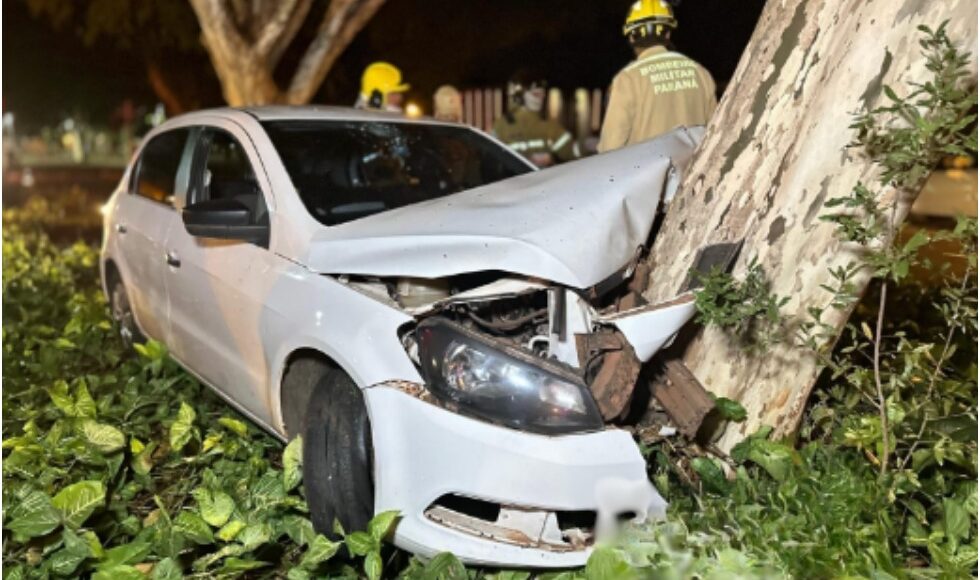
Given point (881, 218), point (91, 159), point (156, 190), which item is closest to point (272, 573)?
point (881, 218)

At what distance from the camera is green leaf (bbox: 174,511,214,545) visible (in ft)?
9.23

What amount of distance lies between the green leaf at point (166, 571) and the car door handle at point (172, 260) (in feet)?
6.08

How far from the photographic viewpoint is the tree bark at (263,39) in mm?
8859

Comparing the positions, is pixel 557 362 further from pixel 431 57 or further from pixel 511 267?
pixel 431 57

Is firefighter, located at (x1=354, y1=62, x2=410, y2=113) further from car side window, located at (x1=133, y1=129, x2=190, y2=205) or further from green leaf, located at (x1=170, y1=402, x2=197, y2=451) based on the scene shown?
green leaf, located at (x1=170, y1=402, x2=197, y2=451)

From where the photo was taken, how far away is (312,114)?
175 inches

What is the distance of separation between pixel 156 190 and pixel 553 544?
10.9 feet

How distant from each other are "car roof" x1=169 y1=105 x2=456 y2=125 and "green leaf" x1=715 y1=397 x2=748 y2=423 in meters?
2.33

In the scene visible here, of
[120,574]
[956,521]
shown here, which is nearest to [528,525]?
[120,574]

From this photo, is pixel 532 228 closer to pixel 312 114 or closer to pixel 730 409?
pixel 730 409

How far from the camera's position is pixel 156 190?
16.6 ft

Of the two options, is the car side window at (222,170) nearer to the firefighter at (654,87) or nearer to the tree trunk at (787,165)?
the firefighter at (654,87)

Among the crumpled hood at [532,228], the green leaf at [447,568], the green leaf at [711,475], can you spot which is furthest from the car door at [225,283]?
the green leaf at [711,475]

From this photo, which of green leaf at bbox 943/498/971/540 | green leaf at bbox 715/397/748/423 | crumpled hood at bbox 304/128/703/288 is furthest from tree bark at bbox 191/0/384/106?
green leaf at bbox 943/498/971/540
